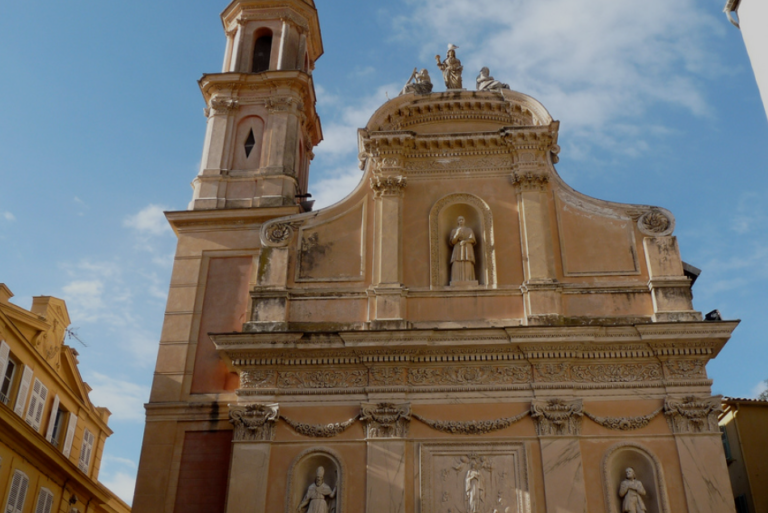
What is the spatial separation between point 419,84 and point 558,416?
28.9ft

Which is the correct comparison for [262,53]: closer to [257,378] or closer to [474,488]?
[257,378]

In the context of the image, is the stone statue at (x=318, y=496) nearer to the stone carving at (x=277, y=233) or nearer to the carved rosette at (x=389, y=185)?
the stone carving at (x=277, y=233)

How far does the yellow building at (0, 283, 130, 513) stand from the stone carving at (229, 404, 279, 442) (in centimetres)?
615

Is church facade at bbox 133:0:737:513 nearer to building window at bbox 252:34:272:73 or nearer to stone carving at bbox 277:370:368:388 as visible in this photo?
stone carving at bbox 277:370:368:388

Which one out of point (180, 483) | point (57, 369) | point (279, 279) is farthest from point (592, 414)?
point (57, 369)

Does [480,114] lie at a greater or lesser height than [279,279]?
greater

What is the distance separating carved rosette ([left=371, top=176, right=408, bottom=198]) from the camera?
17.3 metres

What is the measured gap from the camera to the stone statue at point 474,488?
13828 mm

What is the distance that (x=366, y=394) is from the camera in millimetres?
14977

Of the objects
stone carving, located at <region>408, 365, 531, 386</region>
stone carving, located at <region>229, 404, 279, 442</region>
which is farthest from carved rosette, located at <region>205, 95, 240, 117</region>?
stone carving, located at <region>408, 365, 531, 386</region>

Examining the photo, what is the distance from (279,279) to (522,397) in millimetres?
5322

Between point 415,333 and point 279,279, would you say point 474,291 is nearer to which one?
point 415,333

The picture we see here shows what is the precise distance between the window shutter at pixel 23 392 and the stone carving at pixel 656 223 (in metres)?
14.5

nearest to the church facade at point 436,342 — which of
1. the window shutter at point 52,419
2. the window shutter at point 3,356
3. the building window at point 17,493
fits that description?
the window shutter at point 3,356
